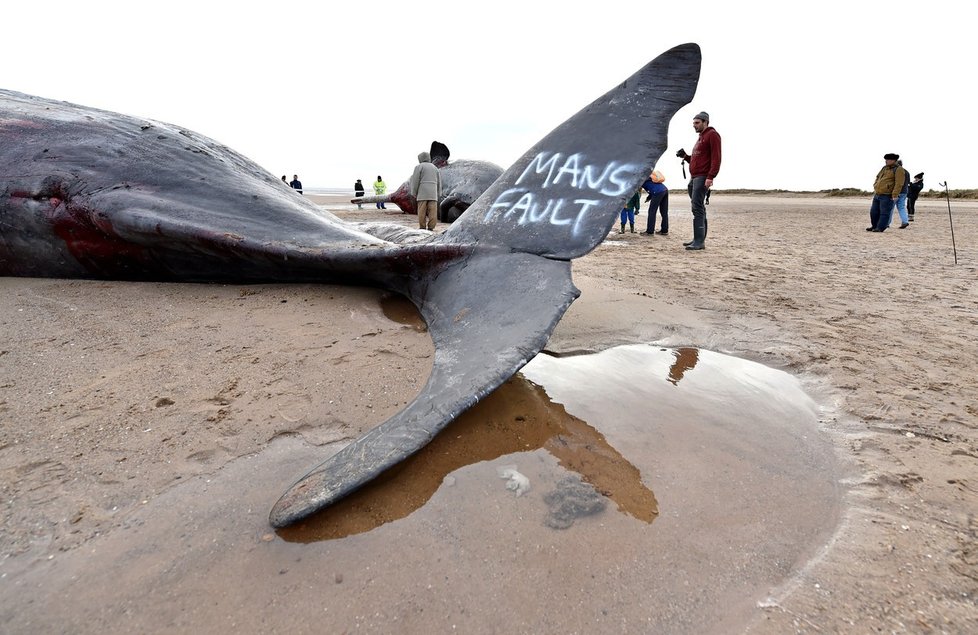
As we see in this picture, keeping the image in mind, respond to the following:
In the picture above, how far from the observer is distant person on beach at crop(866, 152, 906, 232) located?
10.8 metres

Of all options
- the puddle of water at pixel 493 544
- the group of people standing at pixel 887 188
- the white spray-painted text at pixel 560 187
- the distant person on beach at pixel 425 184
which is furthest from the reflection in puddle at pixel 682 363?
the group of people standing at pixel 887 188

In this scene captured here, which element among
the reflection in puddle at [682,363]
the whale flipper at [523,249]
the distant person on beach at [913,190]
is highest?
the distant person on beach at [913,190]

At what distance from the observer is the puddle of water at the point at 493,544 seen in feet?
3.89

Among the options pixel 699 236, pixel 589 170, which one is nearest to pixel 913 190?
pixel 699 236

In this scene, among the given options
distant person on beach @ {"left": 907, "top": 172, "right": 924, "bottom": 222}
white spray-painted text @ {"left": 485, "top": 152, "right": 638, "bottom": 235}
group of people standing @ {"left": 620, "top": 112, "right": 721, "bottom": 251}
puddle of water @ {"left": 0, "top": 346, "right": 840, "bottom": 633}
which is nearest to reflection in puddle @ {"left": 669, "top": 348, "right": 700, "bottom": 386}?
puddle of water @ {"left": 0, "top": 346, "right": 840, "bottom": 633}

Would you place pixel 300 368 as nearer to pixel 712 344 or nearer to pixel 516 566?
pixel 516 566

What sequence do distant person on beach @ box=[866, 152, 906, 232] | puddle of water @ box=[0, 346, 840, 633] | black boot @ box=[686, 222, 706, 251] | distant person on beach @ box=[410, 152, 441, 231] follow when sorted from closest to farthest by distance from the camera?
puddle of water @ box=[0, 346, 840, 633] < black boot @ box=[686, 222, 706, 251] < distant person on beach @ box=[410, 152, 441, 231] < distant person on beach @ box=[866, 152, 906, 232]

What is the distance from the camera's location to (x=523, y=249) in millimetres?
2529

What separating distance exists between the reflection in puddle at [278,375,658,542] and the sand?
22 centimetres

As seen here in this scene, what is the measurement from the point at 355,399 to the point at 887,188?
13691 millimetres

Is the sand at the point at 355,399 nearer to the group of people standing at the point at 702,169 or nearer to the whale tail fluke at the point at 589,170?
the whale tail fluke at the point at 589,170

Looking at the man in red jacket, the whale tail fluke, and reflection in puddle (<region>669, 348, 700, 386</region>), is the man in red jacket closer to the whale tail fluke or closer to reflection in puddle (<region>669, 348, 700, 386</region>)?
reflection in puddle (<region>669, 348, 700, 386</region>)

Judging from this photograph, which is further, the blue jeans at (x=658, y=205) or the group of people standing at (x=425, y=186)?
the blue jeans at (x=658, y=205)

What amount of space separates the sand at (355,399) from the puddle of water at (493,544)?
0.08 ft
